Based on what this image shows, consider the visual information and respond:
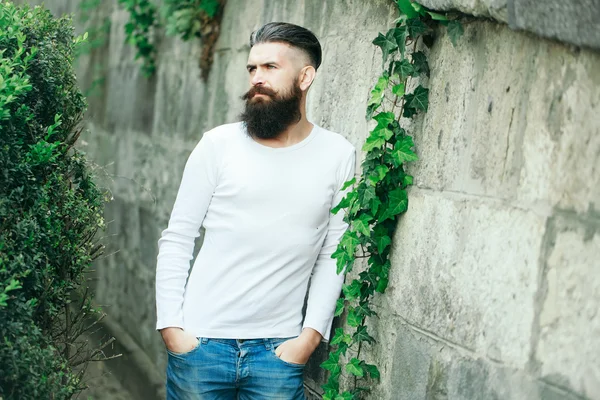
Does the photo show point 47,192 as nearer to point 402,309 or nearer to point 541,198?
point 402,309

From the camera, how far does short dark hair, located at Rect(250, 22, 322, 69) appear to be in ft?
9.97

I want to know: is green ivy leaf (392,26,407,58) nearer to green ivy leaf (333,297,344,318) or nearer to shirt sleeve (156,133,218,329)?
shirt sleeve (156,133,218,329)

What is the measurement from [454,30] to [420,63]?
0.78ft

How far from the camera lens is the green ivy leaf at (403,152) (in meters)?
2.80

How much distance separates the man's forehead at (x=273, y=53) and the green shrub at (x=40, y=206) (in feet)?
2.25

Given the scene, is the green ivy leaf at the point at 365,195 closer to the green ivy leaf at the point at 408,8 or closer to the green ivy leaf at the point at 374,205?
the green ivy leaf at the point at 374,205

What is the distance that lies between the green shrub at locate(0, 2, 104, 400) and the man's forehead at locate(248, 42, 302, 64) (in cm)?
69

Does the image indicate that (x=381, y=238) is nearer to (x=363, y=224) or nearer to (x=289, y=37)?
(x=363, y=224)

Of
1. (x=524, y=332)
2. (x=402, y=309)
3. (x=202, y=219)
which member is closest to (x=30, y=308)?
(x=202, y=219)

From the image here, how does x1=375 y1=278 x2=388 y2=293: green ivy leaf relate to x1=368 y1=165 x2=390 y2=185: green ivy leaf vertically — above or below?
below

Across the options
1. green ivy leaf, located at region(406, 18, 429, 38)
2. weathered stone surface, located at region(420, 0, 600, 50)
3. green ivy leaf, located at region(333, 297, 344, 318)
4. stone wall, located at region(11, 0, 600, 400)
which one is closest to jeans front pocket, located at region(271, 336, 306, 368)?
green ivy leaf, located at region(333, 297, 344, 318)

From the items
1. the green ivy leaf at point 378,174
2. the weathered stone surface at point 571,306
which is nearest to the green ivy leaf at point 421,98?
the green ivy leaf at point 378,174

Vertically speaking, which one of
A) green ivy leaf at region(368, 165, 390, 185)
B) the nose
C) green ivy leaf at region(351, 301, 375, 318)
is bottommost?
green ivy leaf at region(351, 301, 375, 318)

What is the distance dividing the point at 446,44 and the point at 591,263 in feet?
3.27
